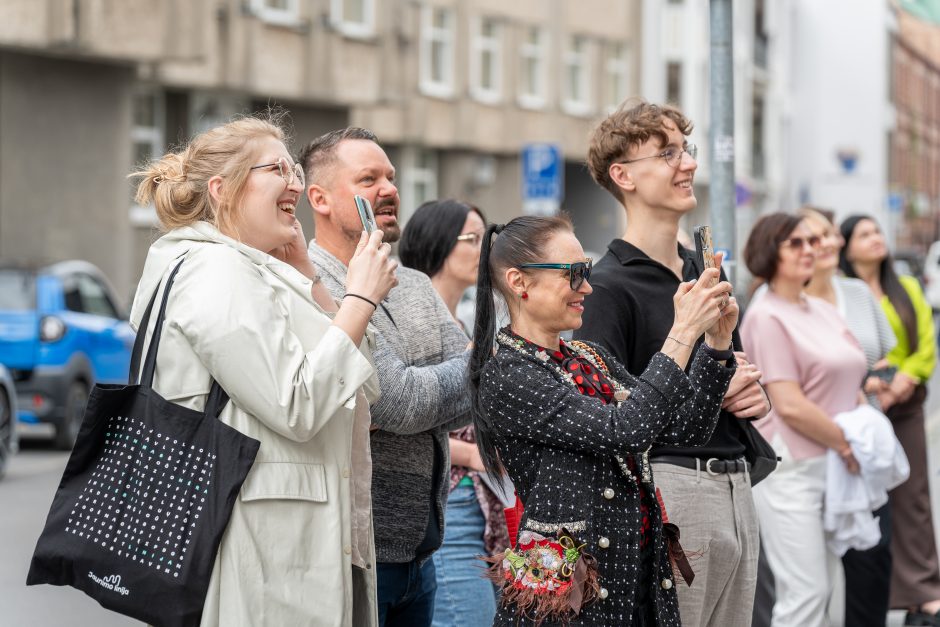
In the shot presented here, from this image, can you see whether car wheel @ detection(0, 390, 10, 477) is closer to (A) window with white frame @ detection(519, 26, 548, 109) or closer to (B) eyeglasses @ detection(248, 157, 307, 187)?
(B) eyeglasses @ detection(248, 157, 307, 187)

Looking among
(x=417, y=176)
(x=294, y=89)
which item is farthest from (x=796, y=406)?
(x=417, y=176)

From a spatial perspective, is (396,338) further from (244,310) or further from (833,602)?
(833,602)

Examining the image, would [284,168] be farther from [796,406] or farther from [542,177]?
[542,177]

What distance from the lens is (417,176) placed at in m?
35.0

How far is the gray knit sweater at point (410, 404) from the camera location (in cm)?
406

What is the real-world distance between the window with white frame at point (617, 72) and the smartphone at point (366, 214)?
37943mm

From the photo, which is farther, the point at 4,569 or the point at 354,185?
the point at 4,569

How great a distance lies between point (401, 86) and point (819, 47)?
37682 millimetres

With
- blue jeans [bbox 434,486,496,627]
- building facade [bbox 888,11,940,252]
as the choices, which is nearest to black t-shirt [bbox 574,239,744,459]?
blue jeans [bbox 434,486,496,627]

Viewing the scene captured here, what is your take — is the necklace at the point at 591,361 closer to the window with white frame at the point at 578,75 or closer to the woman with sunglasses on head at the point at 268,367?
the woman with sunglasses on head at the point at 268,367

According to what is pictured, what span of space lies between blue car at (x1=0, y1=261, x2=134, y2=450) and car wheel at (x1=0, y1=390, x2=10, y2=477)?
176 cm

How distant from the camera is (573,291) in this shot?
3.80 meters

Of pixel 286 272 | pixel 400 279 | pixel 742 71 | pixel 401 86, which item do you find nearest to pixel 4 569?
pixel 400 279

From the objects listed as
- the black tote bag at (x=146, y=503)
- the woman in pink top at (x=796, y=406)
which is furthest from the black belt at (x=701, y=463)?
the woman in pink top at (x=796, y=406)
